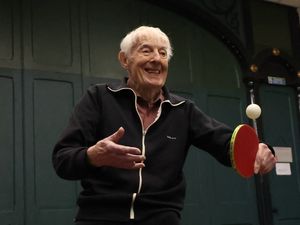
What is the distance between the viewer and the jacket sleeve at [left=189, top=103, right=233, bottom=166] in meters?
1.64

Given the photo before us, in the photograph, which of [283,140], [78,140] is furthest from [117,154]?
[283,140]

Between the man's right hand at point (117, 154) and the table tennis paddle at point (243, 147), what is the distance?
1.22ft

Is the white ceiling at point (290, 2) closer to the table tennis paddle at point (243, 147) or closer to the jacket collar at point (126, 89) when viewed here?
the jacket collar at point (126, 89)

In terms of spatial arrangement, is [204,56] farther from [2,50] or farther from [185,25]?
[2,50]

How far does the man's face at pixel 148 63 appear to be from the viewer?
5.46 feet

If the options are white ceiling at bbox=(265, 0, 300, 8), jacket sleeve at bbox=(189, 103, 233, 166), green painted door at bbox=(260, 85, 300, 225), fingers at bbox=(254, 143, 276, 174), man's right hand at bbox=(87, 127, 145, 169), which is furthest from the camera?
white ceiling at bbox=(265, 0, 300, 8)

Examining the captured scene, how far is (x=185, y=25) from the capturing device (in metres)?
4.43

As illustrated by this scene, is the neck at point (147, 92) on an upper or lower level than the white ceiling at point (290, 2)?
lower

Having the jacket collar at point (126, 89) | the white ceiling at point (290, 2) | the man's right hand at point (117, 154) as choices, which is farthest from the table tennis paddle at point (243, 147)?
the white ceiling at point (290, 2)

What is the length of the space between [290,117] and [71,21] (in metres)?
2.41

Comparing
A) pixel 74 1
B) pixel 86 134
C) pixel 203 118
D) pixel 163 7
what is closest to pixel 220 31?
pixel 163 7

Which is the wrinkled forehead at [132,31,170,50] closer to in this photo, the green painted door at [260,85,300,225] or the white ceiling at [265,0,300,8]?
the green painted door at [260,85,300,225]

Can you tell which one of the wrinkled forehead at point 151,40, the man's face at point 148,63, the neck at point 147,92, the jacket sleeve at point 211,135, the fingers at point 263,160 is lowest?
the fingers at point 263,160

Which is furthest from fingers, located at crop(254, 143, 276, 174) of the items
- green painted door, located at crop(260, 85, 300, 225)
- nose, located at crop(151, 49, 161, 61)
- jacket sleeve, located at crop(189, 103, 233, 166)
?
green painted door, located at crop(260, 85, 300, 225)
